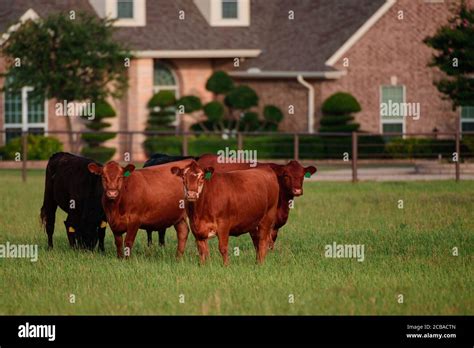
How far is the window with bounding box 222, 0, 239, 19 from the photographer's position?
172 ft

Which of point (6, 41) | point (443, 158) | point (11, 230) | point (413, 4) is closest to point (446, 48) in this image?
point (443, 158)

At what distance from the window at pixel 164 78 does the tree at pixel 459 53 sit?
13.2 meters

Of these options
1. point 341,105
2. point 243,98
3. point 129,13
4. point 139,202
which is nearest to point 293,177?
point 139,202

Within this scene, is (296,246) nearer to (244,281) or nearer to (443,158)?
(244,281)

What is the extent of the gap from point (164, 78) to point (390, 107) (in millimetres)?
8844

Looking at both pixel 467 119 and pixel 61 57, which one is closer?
pixel 61 57

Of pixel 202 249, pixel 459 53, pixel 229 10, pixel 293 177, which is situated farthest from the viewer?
pixel 229 10

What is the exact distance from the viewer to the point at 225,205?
56.4ft

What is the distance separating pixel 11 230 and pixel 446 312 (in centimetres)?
1139

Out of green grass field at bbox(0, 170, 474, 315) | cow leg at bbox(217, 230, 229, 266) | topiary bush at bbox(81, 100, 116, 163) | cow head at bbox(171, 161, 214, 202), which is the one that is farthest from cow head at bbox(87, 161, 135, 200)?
topiary bush at bbox(81, 100, 116, 163)

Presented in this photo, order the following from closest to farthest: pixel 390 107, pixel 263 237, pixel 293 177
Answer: pixel 263 237
pixel 293 177
pixel 390 107

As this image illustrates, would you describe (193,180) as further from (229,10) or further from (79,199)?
(229,10)

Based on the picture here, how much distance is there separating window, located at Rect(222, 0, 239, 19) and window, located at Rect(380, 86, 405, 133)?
7254 millimetres

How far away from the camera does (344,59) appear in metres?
48.0
